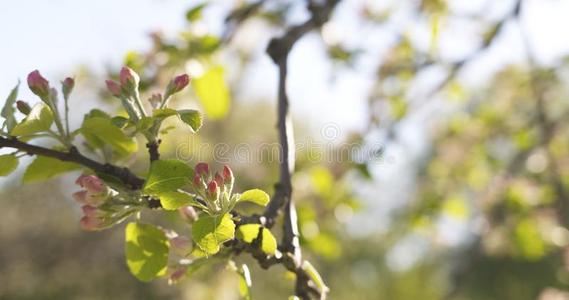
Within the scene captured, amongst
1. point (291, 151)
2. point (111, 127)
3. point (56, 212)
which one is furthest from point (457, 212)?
point (56, 212)

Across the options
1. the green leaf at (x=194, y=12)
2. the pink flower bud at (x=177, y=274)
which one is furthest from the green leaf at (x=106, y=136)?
the green leaf at (x=194, y=12)

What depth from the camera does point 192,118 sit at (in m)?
0.59

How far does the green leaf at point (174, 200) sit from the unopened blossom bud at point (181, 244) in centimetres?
11

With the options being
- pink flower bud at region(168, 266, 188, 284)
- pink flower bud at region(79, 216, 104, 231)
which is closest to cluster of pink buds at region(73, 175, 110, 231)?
pink flower bud at region(79, 216, 104, 231)

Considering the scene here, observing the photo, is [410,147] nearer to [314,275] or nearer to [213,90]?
[213,90]

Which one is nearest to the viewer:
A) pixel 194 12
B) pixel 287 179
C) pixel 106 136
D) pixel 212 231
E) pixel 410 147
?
pixel 212 231

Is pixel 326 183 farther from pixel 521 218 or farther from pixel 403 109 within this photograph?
pixel 521 218

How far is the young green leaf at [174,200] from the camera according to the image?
0.57m

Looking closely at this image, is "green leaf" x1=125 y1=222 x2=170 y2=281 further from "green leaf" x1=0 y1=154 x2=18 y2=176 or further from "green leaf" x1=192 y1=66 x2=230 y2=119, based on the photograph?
"green leaf" x1=192 y1=66 x2=230 y2=119

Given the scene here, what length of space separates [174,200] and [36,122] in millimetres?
149

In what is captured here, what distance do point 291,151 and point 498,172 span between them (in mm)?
1702

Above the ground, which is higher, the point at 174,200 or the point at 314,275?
the point at 174,200

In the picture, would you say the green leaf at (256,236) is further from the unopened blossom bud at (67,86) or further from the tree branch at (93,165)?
the unopened blossom bud at (67,86)

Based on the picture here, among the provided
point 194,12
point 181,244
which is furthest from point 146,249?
point 194,12
